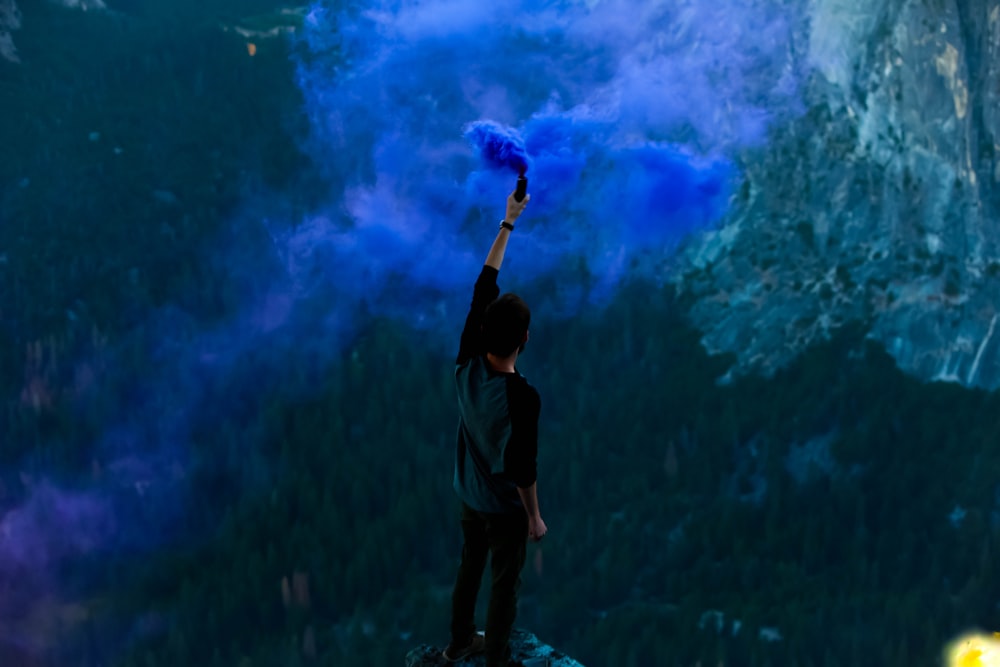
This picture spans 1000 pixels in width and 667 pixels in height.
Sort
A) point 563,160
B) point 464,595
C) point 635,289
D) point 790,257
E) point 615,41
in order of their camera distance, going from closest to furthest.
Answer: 1. point 464,595
2. point 563,160
3. point 615,41
4. point 635,289
5. point 790,257

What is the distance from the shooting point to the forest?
8.94m

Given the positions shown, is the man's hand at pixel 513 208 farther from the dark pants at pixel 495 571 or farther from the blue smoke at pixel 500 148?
the dark pants at pixel 495 571

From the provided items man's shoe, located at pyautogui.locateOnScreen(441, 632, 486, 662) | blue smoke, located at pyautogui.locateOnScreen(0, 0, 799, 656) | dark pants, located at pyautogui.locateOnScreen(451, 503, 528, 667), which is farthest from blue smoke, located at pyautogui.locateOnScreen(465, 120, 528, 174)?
blue smoke, located at pyautogui.locateOnScreen(0, 0, 799, 656)

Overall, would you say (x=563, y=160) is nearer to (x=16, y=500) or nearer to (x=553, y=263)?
(x=553, y=263)

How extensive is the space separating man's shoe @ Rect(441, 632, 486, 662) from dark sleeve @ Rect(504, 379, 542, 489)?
1.01 m

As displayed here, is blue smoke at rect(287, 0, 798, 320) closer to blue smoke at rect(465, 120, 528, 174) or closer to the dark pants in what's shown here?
blue smoke at rect(465, 120, 528, 174)

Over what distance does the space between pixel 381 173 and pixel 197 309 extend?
190cm

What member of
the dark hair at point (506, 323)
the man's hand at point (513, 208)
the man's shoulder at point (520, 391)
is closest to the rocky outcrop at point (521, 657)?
the man's shoulder at point (520, 391)

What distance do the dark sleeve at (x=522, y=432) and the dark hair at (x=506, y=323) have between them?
0.13m

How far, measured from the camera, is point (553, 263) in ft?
30.6

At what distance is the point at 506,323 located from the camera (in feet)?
12.1

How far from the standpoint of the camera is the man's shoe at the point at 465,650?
14.4ft

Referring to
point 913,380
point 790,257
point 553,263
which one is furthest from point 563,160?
point 913,380

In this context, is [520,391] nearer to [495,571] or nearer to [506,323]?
[506,323]
